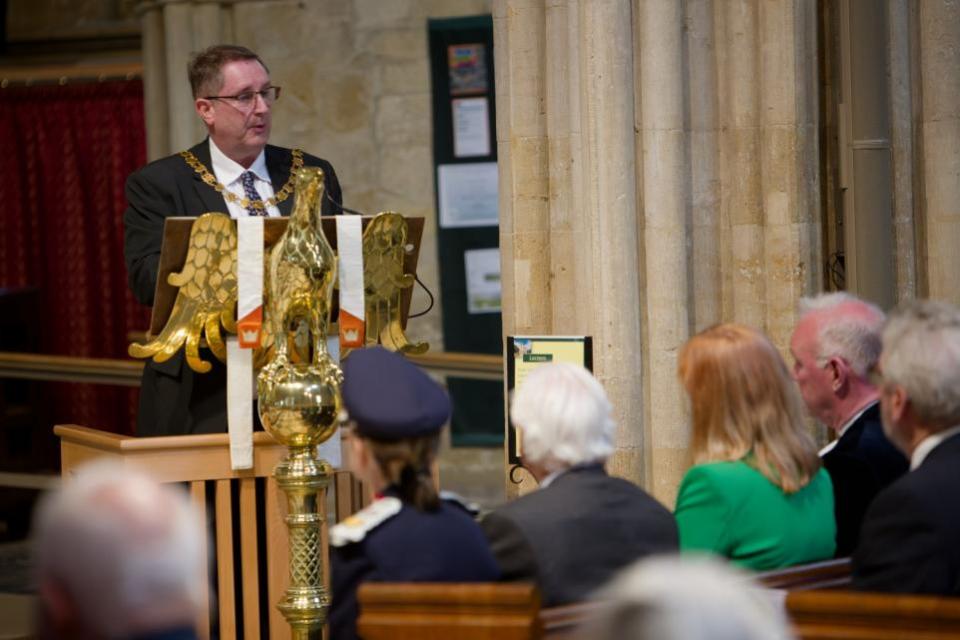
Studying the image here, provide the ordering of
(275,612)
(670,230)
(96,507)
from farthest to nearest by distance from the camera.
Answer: (670,230) < (275,612) < (96,507)

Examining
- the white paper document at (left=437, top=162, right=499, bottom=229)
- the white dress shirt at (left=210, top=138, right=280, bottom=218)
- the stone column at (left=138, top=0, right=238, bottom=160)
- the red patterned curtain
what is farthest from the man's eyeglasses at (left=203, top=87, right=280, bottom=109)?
the red patterned curtain

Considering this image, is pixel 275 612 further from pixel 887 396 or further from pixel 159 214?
pixel 887 396

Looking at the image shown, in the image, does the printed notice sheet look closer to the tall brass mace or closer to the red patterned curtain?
the red patterned curtain

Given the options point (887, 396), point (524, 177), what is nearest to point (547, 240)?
point (524, 177)

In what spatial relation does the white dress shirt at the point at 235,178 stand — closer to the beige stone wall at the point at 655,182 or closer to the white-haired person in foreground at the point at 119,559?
the beige stone wall at the point at 655,182

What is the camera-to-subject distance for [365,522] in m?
2.66

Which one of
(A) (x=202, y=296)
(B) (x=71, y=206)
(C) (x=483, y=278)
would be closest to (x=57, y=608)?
(A) (x=202, y=296)

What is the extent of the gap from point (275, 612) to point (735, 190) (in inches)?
72.5

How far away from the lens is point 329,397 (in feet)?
11.9

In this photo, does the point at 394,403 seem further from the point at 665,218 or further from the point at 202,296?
the point at 665,218

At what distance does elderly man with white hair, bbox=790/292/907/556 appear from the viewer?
133 inches

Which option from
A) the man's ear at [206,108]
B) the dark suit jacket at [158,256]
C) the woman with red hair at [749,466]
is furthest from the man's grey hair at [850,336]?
the man's ear at [206,108]

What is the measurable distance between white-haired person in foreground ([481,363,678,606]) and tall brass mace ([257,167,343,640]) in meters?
0.85

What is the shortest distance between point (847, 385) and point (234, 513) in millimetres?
1465
